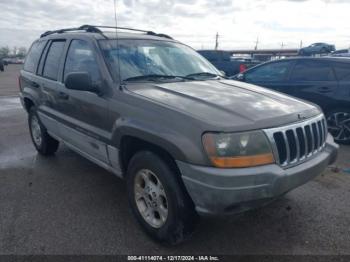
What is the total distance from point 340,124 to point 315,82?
2.93ft

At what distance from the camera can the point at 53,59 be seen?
442 centimetres

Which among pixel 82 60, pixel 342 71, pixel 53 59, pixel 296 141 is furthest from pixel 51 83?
pixel 342 71

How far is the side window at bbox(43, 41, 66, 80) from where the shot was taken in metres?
4.24

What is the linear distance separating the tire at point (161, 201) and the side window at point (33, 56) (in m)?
2.98

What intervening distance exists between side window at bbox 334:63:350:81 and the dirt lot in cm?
189

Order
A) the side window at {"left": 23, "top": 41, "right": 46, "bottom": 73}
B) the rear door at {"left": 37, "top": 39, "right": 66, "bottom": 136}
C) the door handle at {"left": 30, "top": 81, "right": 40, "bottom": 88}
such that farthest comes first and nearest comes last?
the side window at {"left": 23, "top": 41, "right": 46, "bottom": 73}
the door handle at {"left": 30, "top": 81, "right": 40, "bottom": 88}
the rear door at {"left": 37, "top": 39, "right": 66, "bottom": 136}

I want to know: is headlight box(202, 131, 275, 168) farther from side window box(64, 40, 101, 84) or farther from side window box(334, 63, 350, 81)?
side window box(334, 63, 350, 81)

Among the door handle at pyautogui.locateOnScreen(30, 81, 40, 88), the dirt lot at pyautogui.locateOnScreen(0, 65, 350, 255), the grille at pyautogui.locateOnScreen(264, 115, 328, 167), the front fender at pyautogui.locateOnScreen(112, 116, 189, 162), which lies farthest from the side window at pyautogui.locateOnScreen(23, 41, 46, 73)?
the grille at pyautogui.locateOnScreen(264, 115, 328, 167)

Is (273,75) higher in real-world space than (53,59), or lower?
lower

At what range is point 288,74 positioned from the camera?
6.28 metres

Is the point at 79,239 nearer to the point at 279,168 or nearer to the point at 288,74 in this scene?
the point at 279,168

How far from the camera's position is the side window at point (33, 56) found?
4.91 metres

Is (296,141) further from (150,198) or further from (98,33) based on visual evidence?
(98,33)

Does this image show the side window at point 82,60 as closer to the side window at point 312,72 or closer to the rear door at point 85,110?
the rear door at point 85,110
